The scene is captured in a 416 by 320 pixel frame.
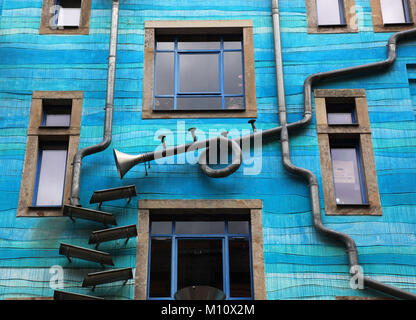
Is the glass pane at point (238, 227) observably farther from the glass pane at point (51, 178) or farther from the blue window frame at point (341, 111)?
the glass pane at point (51, 178)

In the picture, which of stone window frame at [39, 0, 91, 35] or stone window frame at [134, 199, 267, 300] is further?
stone window frame at [39, 0, 91, 35]

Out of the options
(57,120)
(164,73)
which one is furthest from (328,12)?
(57,120)

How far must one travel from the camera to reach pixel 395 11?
14891mm

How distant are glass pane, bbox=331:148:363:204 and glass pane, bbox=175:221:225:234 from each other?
2.55m

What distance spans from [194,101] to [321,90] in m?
2.86

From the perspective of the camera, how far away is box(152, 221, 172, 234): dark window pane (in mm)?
12562

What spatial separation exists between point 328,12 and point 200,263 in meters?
6.99

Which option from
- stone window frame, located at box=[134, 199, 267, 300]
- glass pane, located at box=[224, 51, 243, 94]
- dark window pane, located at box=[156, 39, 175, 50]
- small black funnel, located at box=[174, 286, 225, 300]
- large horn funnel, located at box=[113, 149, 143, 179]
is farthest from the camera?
dark window pane, located at box=[156, 39, 175, 50]

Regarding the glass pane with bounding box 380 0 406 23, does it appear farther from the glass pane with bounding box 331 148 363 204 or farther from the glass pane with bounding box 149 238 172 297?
the glass pane with bounding box 149 238 172 297

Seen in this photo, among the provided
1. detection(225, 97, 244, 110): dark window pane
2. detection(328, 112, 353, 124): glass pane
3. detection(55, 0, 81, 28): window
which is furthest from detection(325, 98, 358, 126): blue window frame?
detection(55, 0, 81, 28): window

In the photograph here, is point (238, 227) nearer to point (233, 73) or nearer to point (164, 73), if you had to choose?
point (233, 73)

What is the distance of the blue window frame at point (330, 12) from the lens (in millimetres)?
14711

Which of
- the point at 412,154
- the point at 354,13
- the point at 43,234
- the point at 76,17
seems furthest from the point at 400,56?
the point at 43,234

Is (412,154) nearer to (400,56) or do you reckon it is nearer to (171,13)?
(400,56)
